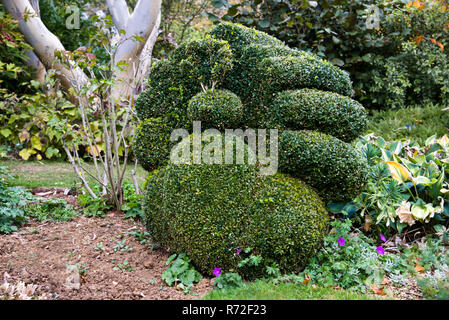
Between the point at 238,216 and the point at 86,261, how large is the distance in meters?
1.44

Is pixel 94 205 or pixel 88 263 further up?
pixel 94 205

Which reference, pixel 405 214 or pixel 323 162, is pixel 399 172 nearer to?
pixel 405 214

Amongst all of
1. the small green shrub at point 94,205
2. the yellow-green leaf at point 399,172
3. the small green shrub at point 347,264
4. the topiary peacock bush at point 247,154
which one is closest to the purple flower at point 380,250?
the small green shrub at point 347,264

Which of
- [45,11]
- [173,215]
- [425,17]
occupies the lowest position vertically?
[173,215]

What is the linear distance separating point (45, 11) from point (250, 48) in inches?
294

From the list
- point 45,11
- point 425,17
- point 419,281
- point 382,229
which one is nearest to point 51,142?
point 45,11

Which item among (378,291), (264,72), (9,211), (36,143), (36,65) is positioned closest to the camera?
(378,291)

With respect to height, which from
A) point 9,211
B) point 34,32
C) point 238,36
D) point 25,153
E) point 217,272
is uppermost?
point 34,32

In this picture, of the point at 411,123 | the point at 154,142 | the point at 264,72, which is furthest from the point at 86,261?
the point at 411,123

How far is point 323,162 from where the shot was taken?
314 cm

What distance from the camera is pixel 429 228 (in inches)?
146

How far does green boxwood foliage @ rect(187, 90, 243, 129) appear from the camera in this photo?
10.7ft

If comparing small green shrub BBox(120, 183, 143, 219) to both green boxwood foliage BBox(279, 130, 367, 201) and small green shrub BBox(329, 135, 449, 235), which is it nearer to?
green boxwood foliage BBox(279, 130, 367, 201)

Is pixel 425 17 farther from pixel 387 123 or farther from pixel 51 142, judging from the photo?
pixel 51 142
